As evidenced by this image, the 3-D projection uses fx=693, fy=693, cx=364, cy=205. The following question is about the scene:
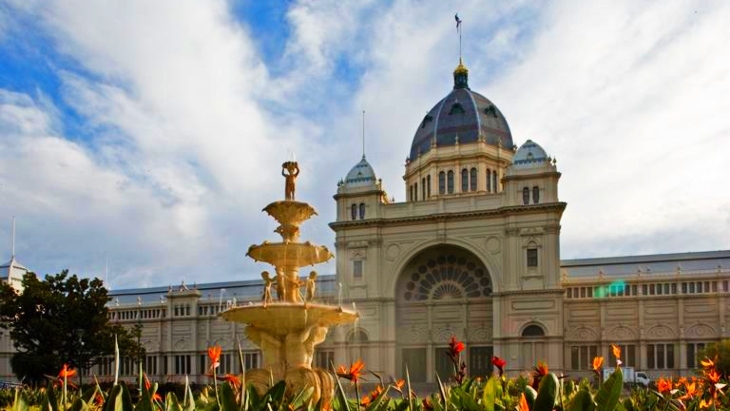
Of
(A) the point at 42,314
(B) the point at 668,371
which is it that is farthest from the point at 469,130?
(A) the point at 42,314

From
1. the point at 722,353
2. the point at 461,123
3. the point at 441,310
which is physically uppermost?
the point at 461,123

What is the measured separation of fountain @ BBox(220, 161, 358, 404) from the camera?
600 inches

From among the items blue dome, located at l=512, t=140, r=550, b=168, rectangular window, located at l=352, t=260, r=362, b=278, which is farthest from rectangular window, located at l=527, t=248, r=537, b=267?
rectangular window, located at l=352, t=260, r=362, b=278

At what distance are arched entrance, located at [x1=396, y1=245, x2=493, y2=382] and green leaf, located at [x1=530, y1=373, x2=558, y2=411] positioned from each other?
49.5m

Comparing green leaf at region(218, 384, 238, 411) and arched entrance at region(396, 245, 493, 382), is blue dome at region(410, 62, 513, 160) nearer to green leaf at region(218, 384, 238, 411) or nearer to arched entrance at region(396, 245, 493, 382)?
arched entrance at region(396, 245, 493, 382)

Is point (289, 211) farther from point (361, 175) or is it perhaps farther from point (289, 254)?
point (361, 175)

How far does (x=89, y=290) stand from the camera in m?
39.5

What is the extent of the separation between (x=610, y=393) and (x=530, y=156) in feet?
165

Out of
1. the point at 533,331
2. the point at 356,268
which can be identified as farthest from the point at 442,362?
the point at 356,268

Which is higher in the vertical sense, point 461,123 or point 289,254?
point 461,123

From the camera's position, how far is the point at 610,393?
371 centimetres

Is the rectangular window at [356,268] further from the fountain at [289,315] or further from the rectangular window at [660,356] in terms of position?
the fountain at [289,315]

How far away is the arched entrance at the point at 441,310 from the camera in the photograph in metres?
52.6

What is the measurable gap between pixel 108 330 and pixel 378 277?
20768 mm
